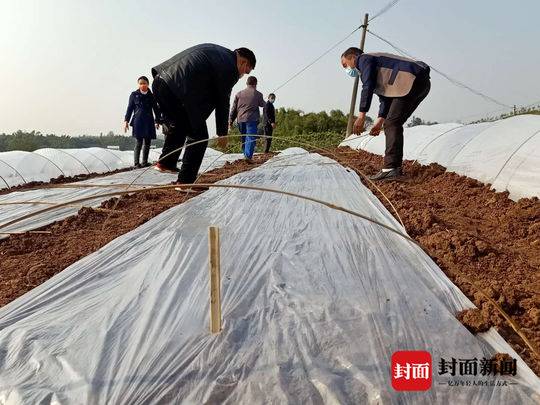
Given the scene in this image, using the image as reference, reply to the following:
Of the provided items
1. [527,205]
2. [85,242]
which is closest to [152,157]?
[85,242]

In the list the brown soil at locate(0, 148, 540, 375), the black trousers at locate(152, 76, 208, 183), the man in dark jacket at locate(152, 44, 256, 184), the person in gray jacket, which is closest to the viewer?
the brown soil at locate(0, 148, 540, 375)

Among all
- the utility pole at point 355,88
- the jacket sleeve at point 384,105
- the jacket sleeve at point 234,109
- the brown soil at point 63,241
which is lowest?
the brown soil at point 63,241

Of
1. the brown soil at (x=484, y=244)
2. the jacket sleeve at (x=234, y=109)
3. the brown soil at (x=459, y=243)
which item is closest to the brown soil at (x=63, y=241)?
the brown soil at (x=459, y=243)

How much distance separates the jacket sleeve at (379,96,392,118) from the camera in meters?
4.01

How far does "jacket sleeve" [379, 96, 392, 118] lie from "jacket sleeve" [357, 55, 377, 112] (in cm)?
26

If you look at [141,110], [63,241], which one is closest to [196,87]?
[63,241]

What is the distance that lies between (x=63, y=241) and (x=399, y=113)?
10.2 feet

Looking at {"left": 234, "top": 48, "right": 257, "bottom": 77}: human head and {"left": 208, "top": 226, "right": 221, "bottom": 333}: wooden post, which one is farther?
{"left": 234, "top": 48, "right": 257, "bottom": 77}: human head

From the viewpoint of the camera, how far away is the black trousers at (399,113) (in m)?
3.81

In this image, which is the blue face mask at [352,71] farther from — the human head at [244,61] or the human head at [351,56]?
the human head at [244,61]

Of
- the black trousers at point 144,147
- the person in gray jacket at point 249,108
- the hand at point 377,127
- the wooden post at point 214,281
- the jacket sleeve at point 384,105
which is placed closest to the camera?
the wooden post at point 214,281

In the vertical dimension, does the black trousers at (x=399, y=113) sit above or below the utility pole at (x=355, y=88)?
below

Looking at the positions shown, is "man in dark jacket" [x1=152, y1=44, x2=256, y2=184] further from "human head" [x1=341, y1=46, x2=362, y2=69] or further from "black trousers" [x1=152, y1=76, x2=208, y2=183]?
"human head" [x1=341, y1=46, x2=362, y2=69]

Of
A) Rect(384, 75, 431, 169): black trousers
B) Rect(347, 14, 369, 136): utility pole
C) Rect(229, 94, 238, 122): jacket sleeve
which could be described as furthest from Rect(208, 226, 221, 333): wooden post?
Rect(347, 14, 369, 136): utility pole
